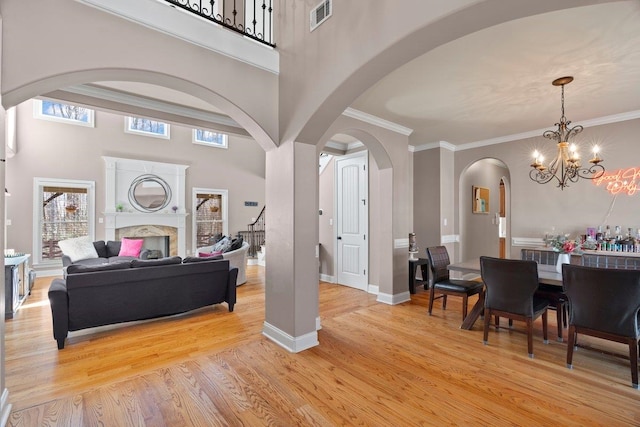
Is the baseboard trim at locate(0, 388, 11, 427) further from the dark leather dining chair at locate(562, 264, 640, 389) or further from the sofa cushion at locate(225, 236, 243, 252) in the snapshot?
the dark leather dining chair at locate(562, 264, 640, 389)

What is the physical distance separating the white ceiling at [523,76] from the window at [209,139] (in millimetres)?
6478

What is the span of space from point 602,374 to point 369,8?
11.6 feet

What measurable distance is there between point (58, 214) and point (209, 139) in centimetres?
423

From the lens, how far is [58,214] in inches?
272

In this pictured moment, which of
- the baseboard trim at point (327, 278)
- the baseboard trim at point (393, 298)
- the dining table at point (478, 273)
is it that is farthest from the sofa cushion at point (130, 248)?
the dining table at point (478, 273)

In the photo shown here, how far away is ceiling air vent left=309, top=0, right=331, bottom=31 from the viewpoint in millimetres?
2603

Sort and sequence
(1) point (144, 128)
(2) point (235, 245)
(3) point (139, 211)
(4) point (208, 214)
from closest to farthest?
(2) point (235, 245), (3) point (139, 211), (1) point (144, 128), (4) point (208, 214)

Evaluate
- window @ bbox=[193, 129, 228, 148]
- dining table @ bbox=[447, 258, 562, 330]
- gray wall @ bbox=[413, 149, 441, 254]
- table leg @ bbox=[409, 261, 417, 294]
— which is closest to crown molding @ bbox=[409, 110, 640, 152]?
gray wall @ bbox=[413, 149, 441, 254]

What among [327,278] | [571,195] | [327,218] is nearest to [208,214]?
[327,218]

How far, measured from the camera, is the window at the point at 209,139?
8.86 metres

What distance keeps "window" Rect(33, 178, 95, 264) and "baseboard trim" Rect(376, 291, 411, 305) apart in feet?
23.4

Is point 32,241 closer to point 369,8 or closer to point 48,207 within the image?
point 48,207

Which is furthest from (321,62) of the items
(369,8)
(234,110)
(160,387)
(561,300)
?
(561,300)

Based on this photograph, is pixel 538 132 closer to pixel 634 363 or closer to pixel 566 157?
pixel 566 157
